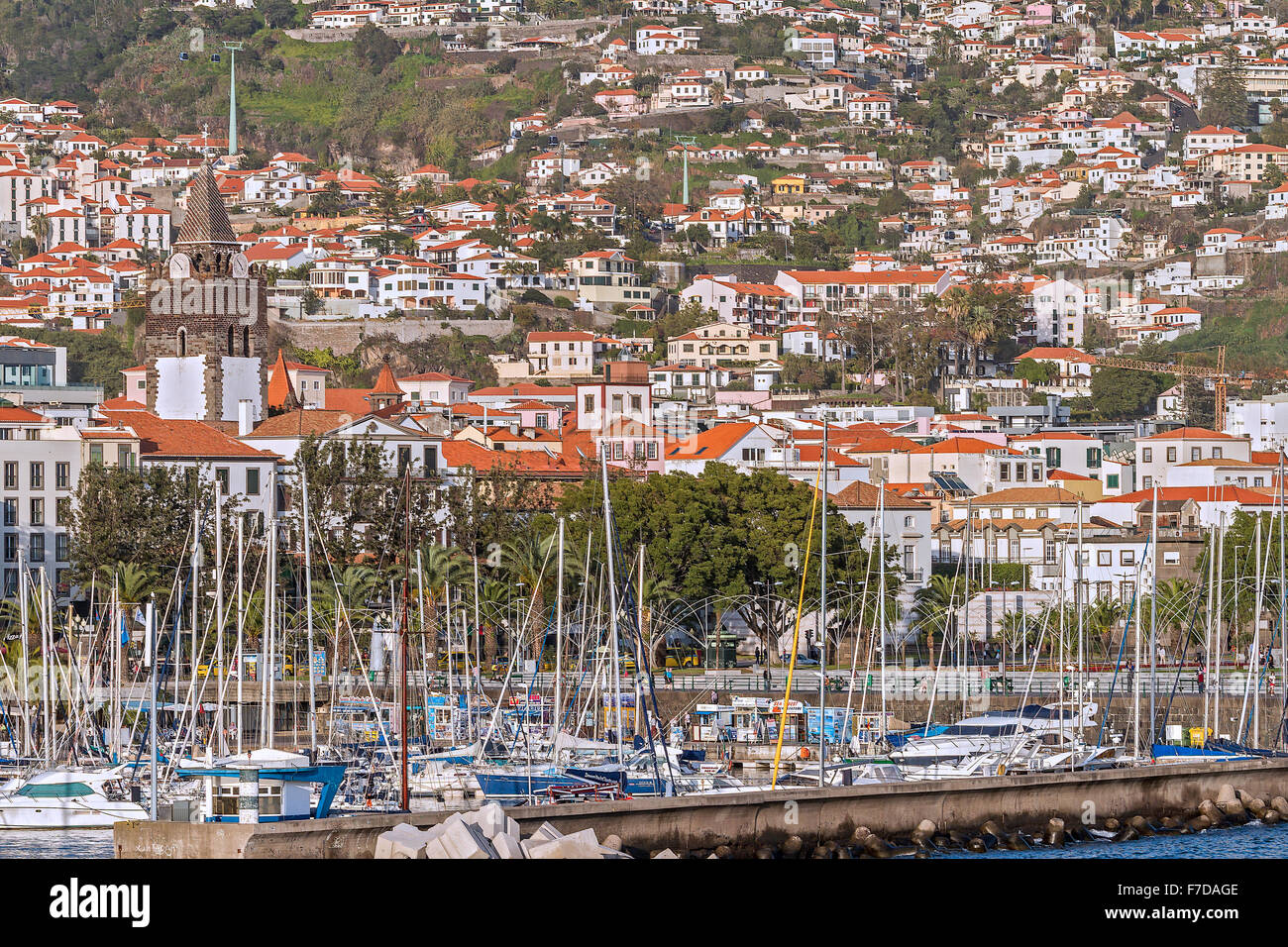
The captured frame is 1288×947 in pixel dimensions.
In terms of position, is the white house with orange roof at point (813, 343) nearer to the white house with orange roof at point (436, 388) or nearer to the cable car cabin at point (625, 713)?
the white house with orange roof at point (436, 388)

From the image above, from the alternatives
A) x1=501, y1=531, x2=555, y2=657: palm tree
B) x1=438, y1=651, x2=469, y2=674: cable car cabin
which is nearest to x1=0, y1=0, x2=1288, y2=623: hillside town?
x1=501, y1=531, x2=555, y2=657: palm tree

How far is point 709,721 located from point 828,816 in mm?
16682

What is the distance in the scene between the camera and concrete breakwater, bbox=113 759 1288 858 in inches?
1238

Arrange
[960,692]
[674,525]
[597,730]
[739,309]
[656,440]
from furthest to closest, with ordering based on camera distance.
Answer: [739,309], [656,440], [674,525], [960,692], [597,730]

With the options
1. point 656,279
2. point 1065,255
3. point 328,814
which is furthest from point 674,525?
point 1065,255

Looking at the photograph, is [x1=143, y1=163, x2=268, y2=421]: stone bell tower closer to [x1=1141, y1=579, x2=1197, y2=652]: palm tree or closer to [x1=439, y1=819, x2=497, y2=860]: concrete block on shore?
[x1=1141, y1=579, x2=1197, y2=652]: palm tree

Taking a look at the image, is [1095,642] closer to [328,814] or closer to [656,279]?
[328,814]

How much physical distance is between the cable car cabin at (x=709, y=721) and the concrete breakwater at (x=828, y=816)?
1203 centimetres

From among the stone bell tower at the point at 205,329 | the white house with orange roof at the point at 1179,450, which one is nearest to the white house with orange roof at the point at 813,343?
the white house with orange roof at the point at 1179,450

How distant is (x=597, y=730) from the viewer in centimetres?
4803

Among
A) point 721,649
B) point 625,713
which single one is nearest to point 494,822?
point 625,713

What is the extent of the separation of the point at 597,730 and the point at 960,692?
11.3 m

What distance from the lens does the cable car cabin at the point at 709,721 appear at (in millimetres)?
51406

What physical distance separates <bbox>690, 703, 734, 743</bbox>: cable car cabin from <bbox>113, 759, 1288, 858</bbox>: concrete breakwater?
12.0 m
